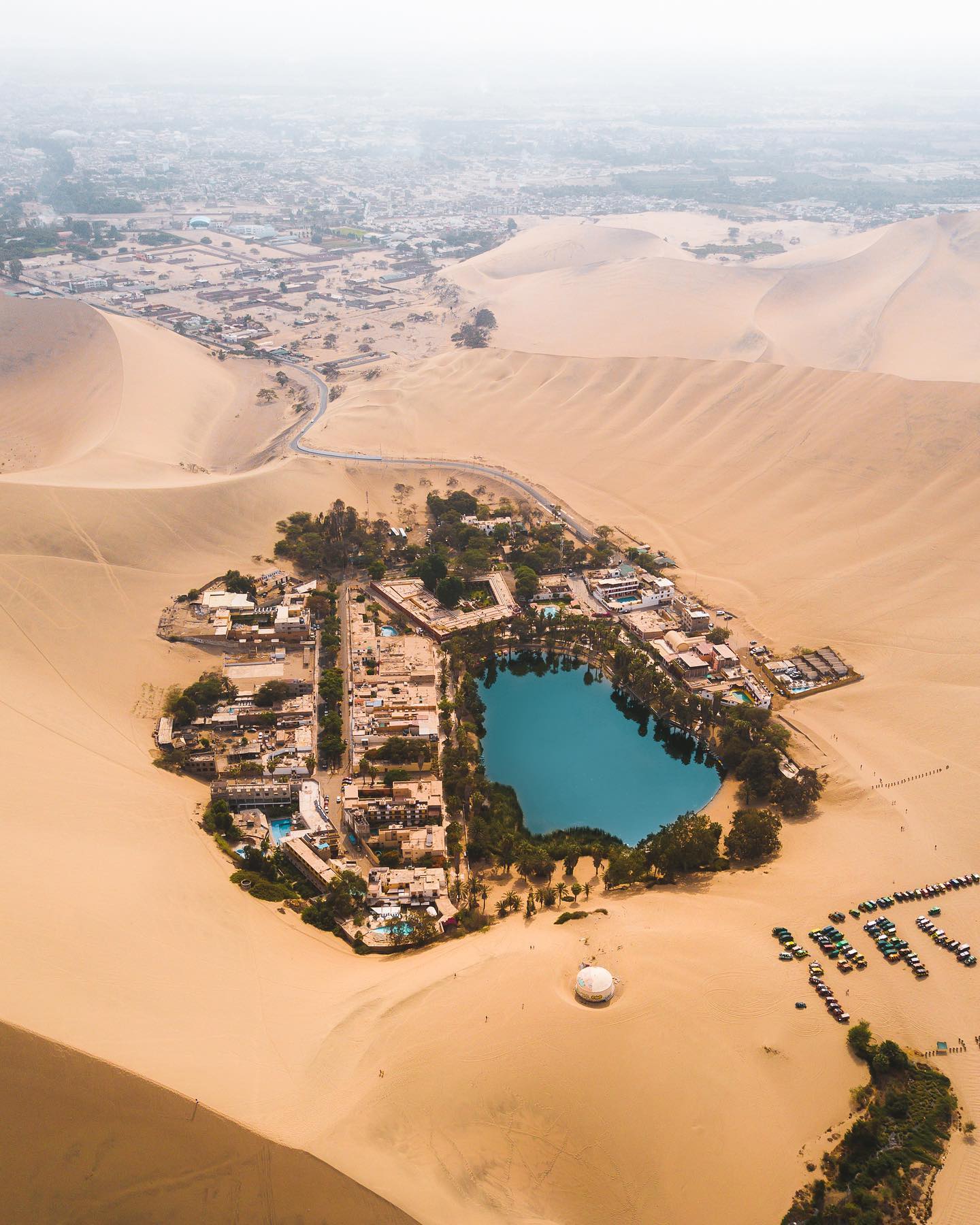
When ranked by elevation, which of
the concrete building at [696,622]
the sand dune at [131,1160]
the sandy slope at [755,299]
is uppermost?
the sandy slope at [755,299]

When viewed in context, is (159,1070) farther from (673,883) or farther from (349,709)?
(349,709)

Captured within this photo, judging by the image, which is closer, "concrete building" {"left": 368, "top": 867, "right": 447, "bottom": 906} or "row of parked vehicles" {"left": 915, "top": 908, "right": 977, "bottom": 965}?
"row of parked vehicles" {"left": 915, "top": 908, "right": 977, "bottom": 965}

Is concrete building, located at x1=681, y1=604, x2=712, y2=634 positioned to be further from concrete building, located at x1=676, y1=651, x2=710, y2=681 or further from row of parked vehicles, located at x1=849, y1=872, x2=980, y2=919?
row of parked vehicles, located at x1=849, y1=872, x2=980, y2=919

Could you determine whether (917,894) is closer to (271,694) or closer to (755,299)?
(271,694)

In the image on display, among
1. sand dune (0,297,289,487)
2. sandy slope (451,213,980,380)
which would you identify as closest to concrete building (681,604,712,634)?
sand dune (0,297,289,487)

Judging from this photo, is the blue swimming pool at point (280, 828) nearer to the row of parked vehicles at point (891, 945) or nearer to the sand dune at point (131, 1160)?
the sand dune at point (131, 1160)

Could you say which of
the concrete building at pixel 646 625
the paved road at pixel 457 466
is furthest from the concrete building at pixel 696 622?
the paved road at pixel 457 466
